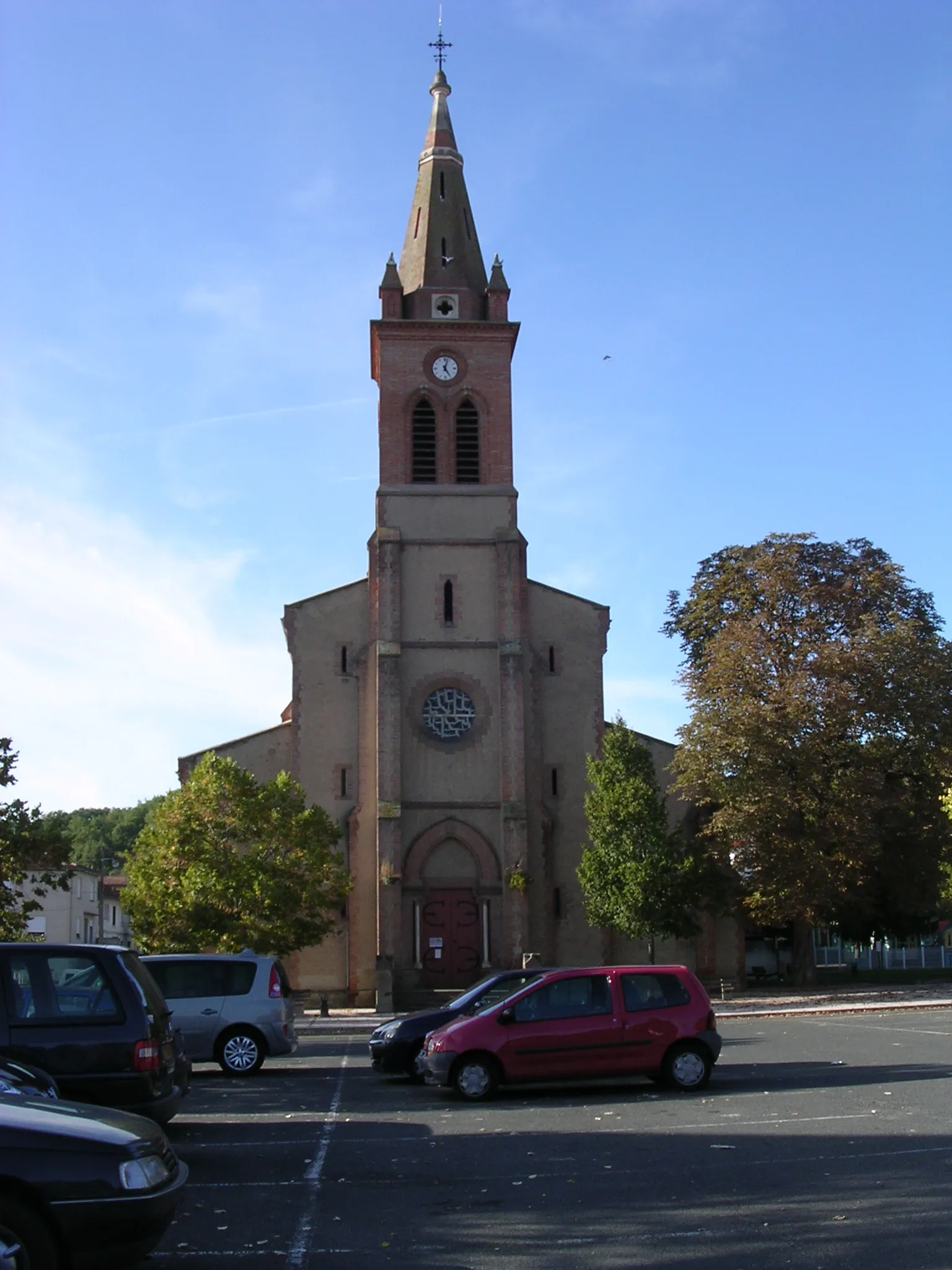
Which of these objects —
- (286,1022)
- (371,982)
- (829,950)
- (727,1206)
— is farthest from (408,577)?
(829,950)

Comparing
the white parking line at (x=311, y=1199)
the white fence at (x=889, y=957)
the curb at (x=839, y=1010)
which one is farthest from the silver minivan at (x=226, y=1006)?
the white fence at (x=889, y=957)

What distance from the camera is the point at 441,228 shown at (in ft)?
147

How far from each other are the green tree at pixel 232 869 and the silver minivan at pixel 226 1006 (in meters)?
13.8

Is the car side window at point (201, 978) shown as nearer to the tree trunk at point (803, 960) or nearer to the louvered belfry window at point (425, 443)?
the tree trunk at point (803, 960)

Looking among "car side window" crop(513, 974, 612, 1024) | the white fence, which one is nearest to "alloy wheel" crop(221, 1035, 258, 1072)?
"car side window" crop(513, 974, 612, 1024)

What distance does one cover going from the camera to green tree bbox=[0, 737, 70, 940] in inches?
880

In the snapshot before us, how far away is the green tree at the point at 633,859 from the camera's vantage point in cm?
3750

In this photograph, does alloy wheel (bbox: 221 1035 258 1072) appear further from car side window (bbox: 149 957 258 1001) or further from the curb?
the curb

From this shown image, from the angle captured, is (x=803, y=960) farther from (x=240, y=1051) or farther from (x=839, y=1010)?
(x=240, y=1051)

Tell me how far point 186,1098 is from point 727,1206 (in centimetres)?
922

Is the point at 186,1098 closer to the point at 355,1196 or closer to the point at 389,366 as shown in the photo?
the point at 355,1196

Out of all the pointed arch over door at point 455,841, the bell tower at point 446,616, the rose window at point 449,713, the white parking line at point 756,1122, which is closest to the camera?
the white parking line at point 756,1122

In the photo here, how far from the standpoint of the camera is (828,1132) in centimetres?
1170

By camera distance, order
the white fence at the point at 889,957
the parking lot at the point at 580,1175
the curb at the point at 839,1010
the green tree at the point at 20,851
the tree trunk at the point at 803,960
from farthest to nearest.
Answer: the white fence at the point at 889,957 < the tree trunk at the point at 803,960 < the curb at the point at 839,1010 < the green tree at the point at 20,851 < the parking lot at the point at 580,1175
